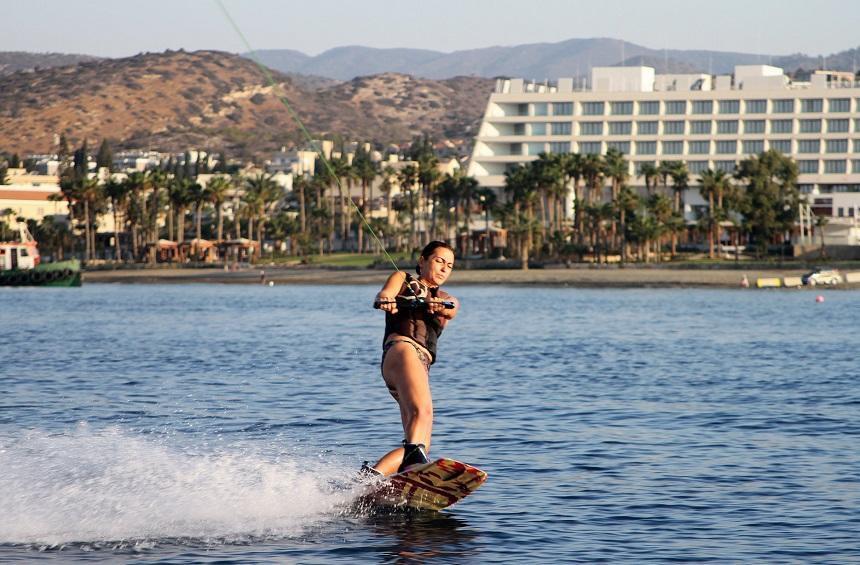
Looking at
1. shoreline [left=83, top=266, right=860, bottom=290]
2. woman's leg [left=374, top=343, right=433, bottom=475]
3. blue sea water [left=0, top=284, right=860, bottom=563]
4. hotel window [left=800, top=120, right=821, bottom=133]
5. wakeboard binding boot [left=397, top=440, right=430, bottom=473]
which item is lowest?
shoreline [left=83, top=266, right=860, bottom=290]

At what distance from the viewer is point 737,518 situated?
47.1 feet

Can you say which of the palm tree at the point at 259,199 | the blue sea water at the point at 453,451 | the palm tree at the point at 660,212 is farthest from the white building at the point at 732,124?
the blue sea water at the point at 453,451

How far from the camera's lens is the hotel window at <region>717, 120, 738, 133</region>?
190m

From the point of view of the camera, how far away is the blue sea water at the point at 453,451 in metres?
13.0

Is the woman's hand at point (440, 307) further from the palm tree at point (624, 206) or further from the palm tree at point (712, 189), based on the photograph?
the palm tree at point (712, 189)

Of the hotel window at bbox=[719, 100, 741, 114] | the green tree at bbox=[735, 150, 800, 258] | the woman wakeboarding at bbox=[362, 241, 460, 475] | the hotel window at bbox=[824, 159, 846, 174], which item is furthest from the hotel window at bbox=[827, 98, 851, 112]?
the woman wakeboarding at bbox=[362, 241, 460, 475]

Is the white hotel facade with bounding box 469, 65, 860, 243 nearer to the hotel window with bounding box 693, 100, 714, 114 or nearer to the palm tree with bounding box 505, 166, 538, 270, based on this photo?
the hotel window with bounding box 693, 100, 714, 114

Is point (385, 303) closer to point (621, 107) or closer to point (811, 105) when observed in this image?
point (811, 105)

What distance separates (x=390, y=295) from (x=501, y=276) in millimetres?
113780

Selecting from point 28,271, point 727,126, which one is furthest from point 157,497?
point 727,126

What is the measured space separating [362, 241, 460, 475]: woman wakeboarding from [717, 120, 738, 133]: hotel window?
183147 mm

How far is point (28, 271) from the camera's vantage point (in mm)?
118562

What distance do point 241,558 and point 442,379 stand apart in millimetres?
19576

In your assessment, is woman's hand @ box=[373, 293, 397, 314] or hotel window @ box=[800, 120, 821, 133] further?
hotel window @ box=[800, 120, 821, 133]
